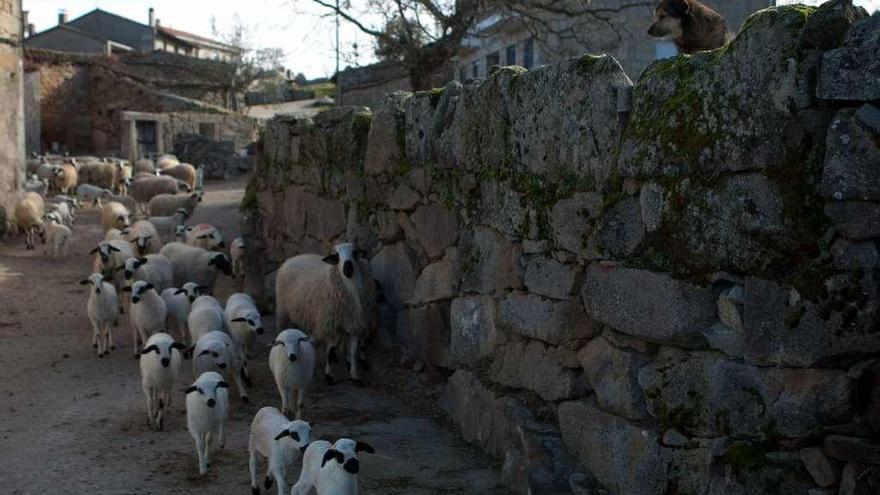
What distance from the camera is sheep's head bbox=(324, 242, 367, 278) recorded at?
28.0 feet

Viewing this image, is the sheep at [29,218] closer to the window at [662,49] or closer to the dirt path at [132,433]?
the dirt path at [132,433]

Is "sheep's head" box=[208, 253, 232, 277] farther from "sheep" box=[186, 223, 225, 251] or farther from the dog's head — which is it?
the dog's head

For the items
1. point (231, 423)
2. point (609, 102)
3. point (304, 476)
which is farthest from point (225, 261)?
point (609, 102)

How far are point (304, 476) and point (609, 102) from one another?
2.70 meters

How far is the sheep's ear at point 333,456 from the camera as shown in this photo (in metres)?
5.05

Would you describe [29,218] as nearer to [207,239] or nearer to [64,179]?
[207,239]

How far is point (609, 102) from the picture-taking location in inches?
200

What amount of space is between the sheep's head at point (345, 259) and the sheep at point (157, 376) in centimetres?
169

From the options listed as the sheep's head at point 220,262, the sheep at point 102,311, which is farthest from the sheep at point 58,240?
the sheep at point 102,311

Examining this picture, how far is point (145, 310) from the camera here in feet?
31.3

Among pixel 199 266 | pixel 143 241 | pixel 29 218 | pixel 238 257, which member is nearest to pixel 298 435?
pixel 199 266

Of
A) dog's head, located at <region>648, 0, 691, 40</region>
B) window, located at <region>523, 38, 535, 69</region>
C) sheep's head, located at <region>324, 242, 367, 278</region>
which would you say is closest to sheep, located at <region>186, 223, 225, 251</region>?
sheep's head, located at <region>324, 242, 367, 278</region>

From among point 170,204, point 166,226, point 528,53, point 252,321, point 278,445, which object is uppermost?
point 528,53

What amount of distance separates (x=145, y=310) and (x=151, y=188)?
13919 millimetres
